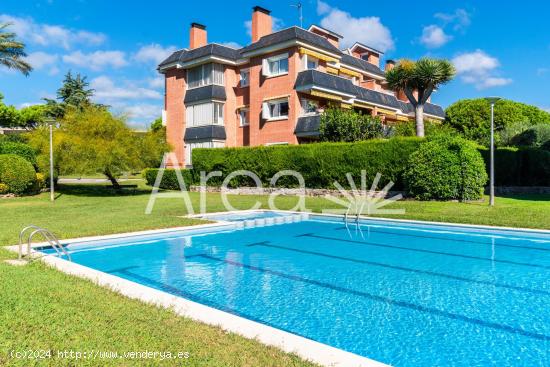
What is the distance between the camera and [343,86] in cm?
3041

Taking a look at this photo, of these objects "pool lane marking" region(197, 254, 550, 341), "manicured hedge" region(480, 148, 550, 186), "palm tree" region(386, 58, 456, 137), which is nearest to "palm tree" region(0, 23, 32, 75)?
"palm tree" region(386, 58, 456, 137)

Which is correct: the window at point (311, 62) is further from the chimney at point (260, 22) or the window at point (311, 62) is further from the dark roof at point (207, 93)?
the dark roof at point (207, 93)

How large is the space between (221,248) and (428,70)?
1958cm

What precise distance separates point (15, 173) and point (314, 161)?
17.0 metres

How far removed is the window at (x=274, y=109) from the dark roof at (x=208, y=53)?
6.08 meters

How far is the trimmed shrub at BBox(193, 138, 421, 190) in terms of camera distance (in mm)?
21170

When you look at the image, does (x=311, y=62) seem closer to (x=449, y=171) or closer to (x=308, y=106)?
(x=308, y=106)

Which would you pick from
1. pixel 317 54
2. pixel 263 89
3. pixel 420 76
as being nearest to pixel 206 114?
pixel 263 89

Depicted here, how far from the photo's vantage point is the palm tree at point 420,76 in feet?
83.3

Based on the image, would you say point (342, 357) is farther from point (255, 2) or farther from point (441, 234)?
point (255, 2)

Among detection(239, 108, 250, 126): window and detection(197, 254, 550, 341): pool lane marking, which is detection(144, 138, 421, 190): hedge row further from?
detection(197, 254, 550, 341): pool lane marking

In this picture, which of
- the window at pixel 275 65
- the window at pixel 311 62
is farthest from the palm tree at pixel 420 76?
the window at pixel 275 65

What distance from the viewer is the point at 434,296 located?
22.8 feet

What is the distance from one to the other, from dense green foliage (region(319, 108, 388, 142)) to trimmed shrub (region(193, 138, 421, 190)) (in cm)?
224
